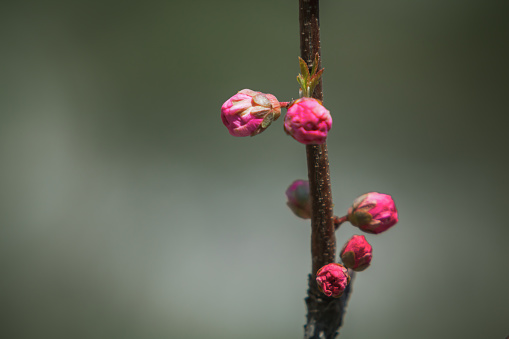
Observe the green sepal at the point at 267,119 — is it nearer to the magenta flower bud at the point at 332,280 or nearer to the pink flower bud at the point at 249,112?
the pink flower bud at the point at 249,112

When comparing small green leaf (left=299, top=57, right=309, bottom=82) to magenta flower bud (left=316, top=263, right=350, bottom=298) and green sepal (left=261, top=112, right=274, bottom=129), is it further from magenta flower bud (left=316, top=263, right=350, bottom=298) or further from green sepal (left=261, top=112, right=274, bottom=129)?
magenta flower bud (left=316, top=263, right=350, bottom=298)

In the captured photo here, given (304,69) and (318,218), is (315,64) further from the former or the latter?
(318,218)

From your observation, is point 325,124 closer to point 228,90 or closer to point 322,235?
point 322,235

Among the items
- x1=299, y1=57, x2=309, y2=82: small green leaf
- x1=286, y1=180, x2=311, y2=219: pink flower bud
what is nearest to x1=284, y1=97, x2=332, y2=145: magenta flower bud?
x1=299, y1=57, x2=309, y2=82: small green leaf

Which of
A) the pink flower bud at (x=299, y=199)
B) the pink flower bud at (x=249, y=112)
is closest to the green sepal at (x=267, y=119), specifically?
the pink flower bud at (x=249, y=112)

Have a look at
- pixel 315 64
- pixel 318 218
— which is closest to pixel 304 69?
pixel 315 64

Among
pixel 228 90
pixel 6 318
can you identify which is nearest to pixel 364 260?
pixel 228 90
